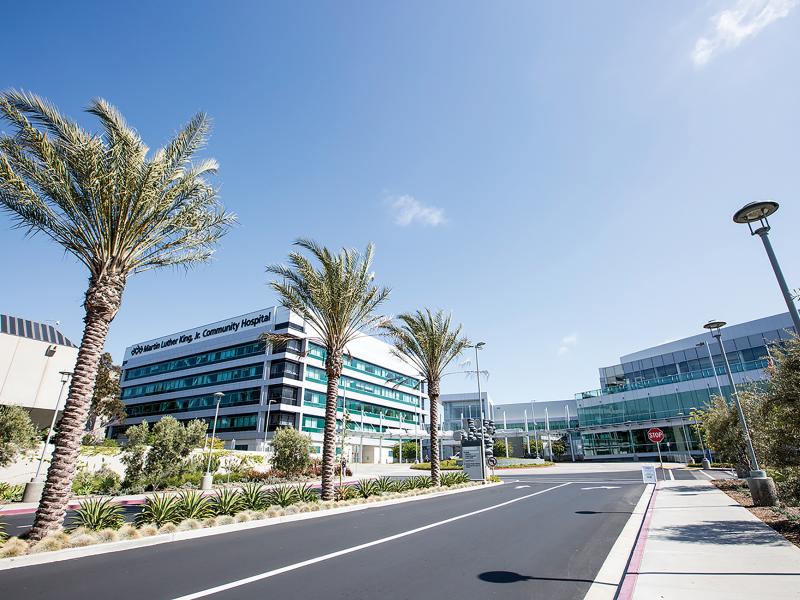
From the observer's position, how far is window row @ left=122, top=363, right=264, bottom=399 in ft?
206

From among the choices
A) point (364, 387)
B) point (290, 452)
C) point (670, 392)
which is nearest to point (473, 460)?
point (290, 452)

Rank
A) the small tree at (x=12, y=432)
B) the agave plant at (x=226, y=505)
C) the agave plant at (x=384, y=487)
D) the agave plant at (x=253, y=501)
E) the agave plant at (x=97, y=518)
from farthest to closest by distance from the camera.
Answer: the small tree at (x=12, y=432), the agave plant at (x=384, y=487), the agave plant at (x=253, y=501), the agave plant at (x=226, y=505), the agave plant at (x=97, y=518)

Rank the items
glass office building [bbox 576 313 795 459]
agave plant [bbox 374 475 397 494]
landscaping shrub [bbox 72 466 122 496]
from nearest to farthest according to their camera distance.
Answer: agave plant [bbox 374 475 397 494], landscaping shrub [bbox 72 466 122 496], glass office building [bbox 576 313 795 459]

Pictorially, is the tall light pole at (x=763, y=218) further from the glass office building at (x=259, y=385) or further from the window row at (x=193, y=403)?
the window row at (x=193, y=403)

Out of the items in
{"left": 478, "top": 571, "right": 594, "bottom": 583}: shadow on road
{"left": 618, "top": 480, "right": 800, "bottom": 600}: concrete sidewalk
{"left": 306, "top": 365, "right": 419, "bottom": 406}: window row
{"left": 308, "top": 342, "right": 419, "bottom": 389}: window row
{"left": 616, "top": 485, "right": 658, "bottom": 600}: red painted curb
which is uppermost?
{"left": 308, "top": 342, "right": 419, "bottom": 389}: window row

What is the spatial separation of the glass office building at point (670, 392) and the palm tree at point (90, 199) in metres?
57.9

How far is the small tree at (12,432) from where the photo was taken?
75.4 ft

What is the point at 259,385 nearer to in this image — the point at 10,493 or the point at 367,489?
the point at 10,493

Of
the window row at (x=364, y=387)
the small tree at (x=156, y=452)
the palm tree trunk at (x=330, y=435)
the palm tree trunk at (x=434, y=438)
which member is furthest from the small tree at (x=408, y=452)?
the palm tree trunk at (x=330, y=435)

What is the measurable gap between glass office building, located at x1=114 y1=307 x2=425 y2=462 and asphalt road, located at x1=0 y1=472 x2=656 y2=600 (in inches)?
1568

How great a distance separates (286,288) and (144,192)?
8345mm

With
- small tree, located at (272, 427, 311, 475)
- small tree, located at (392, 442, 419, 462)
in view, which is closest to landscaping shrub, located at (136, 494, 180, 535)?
small tree, located at (272, 427, 311, 475)

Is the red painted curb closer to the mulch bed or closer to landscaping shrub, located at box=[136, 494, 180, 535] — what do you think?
the mulch bed

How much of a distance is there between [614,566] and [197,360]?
2916 inches
